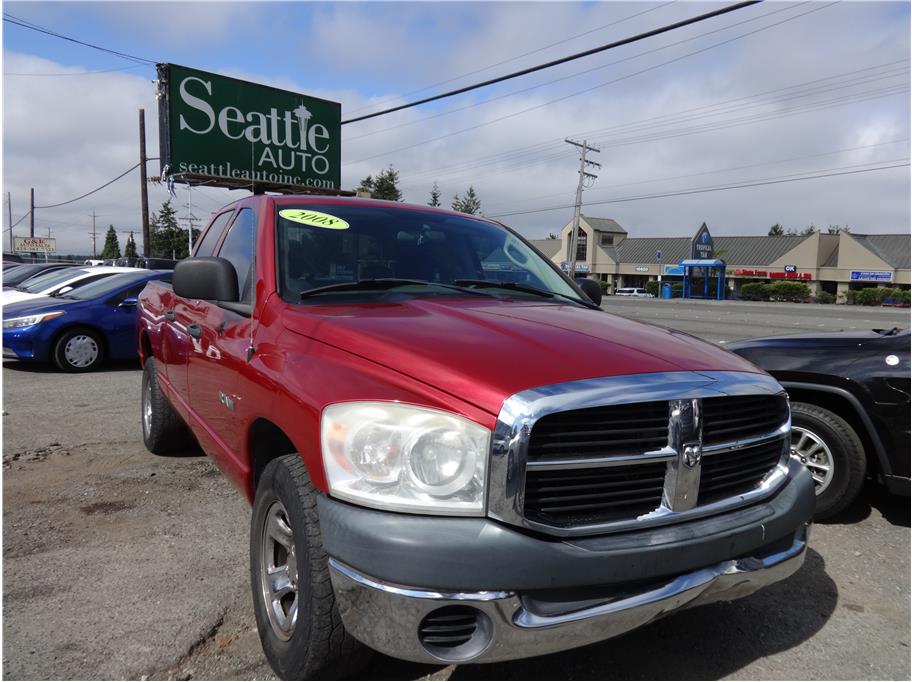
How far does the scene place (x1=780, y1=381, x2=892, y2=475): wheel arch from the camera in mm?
3848

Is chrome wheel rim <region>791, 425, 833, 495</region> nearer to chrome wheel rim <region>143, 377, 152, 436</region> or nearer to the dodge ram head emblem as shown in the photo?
the dodge ram head emblem

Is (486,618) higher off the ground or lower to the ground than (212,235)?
lower

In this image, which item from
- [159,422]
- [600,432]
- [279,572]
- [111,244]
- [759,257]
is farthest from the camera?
[111,244]

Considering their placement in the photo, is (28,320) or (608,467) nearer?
(608,467)

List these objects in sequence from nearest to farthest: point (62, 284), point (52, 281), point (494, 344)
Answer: point (494, 344) < point (62, 284) < point (52, 281)

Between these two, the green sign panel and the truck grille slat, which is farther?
the green sign panel

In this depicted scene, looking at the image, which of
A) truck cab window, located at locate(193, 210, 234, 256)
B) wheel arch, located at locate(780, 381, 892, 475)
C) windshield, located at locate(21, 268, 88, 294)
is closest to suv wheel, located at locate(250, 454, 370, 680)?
truck cab window, located at locate(193, 210, 234, 256)

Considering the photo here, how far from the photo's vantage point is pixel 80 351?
9273 millimetres

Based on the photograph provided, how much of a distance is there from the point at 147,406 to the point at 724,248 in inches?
3020

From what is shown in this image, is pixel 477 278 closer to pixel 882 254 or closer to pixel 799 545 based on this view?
pixel 799 545

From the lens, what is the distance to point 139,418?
6520 mm

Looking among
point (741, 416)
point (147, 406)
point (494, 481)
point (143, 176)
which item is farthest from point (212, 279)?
point (143, 176)

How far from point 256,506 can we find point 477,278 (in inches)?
63.4

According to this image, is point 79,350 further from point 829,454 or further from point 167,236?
point 167,236
